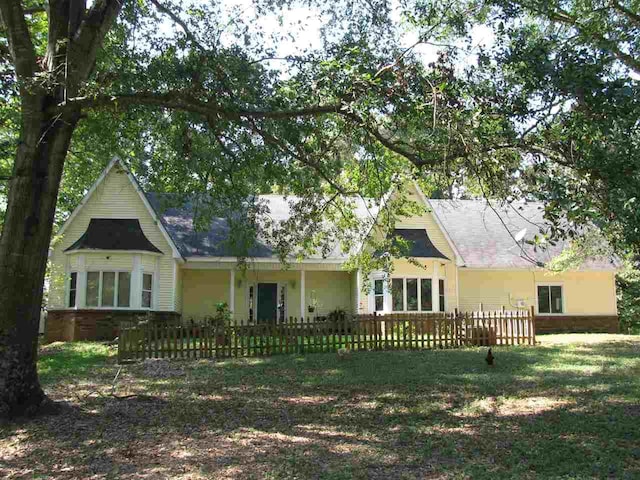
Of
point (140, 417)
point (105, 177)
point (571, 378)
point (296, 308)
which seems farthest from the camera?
point (296, 308)

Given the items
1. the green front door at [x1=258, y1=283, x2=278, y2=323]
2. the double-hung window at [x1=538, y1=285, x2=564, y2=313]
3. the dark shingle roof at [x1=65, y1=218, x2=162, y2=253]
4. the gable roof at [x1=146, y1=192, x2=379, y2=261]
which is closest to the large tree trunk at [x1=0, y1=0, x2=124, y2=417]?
the dark shingle roof at [x1=65, y1=218, x2=162, y2=253]

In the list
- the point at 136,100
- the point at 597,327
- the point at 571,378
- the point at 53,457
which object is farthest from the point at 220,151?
the point at 597,327

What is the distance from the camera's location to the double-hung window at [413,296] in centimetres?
2334

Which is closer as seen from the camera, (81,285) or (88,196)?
(81,285)

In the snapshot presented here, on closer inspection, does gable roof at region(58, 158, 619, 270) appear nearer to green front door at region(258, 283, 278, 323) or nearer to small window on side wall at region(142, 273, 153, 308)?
small window on side wall at region(142, 273, 153, 308)

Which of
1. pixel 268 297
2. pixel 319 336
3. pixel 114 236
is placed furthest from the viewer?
pixel 268 297

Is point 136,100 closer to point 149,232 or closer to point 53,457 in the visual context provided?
point 53,457

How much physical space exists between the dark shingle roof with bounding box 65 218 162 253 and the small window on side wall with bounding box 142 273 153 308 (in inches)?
43.6

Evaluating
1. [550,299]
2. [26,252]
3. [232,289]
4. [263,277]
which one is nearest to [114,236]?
[232,289]

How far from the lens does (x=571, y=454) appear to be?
6266 mm

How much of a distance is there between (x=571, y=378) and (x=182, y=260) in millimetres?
15824

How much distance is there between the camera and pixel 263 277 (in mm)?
25438

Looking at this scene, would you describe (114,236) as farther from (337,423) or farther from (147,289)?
(337,423)

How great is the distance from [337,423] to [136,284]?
15232mm
